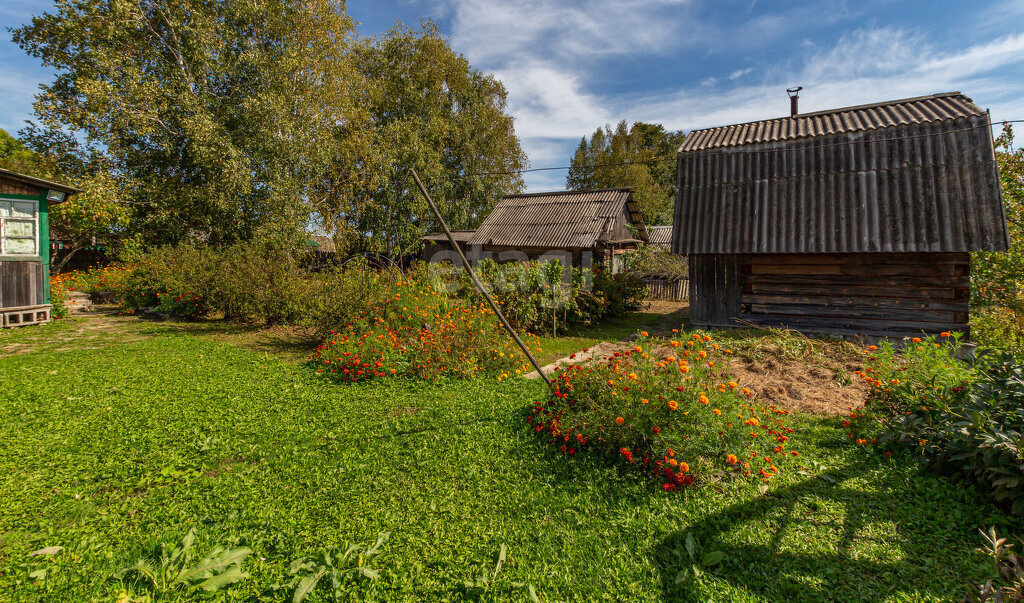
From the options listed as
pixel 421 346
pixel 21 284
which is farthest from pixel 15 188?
pixel 421 346

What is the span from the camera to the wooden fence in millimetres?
19312

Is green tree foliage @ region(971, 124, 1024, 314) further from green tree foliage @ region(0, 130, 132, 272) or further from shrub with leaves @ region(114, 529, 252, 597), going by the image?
green tree foliage @ region(0, 130, 132, 272)

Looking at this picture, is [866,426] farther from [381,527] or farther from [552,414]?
[381,527]

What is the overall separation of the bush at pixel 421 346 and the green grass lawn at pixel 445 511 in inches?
52.7

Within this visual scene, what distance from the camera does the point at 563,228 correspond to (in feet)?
63.3

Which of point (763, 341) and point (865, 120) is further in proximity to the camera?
point (865, 120)

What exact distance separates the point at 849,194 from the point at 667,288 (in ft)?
33.9

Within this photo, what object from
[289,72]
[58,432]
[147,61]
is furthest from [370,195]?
[58,432]

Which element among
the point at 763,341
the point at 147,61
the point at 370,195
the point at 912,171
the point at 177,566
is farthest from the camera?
the point at 370,195

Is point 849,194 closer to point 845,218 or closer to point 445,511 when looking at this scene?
point 845,218

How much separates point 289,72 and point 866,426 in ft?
67.3

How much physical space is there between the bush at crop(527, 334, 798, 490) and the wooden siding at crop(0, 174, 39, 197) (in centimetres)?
1347

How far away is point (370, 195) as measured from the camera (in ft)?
74.5

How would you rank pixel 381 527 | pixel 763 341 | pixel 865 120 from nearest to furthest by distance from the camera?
pixel 381 527, pixel 763 341, pixel 865 120
